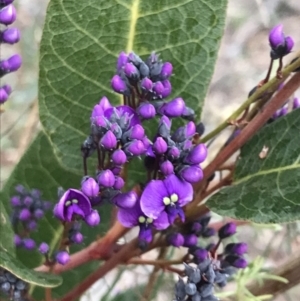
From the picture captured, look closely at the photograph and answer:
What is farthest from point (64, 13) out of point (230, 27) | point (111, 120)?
point (230, 27)

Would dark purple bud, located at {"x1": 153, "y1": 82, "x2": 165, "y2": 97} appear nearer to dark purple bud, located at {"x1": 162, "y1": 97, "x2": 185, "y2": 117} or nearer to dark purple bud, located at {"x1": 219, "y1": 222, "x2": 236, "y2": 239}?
dark purple bud, located at {"x1": 162, "y1": 97, "x2": 185, "y2": 117}

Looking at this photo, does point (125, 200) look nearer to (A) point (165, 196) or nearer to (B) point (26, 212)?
(A) point (165, 196)

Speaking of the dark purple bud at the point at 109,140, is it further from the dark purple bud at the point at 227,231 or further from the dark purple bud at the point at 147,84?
the dark purple bud at the point at 227,231

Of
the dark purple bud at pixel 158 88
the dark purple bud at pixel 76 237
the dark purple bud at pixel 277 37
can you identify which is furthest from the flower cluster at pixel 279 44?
the dark purple bud at pixel 76 237

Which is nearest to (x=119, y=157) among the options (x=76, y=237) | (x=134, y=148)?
(x=134, y=148)

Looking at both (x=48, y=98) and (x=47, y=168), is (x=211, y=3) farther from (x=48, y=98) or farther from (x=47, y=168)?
(x=47, y=168)

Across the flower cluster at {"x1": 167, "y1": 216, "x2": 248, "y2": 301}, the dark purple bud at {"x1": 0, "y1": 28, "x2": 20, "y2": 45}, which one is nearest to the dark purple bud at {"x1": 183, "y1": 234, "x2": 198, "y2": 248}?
the flower cluster at {"x1": 167, "y1": 216, "x2": 248, "y2": 301}
